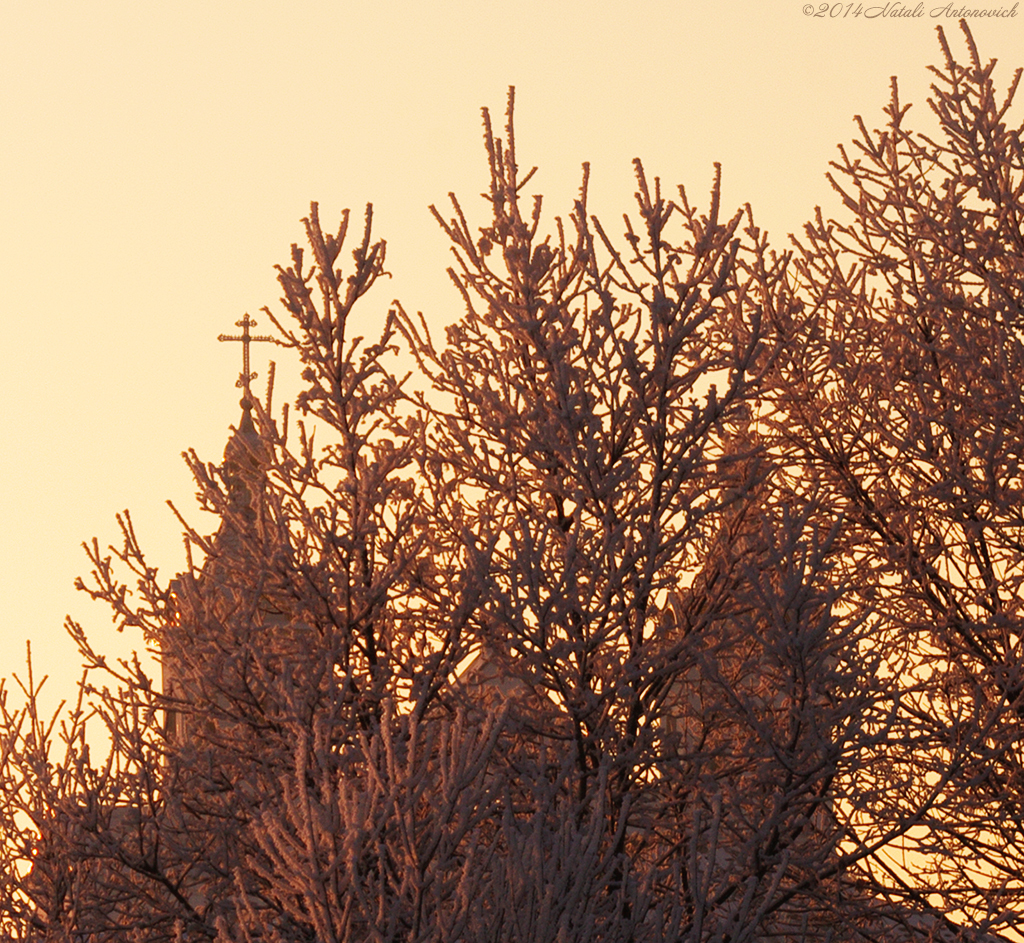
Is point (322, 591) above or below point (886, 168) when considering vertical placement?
below

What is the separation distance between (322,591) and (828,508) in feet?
13.6

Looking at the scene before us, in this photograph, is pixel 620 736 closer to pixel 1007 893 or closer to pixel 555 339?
pixel 555 339

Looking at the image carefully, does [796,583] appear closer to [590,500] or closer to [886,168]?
[590,500]

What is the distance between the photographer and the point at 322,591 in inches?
349

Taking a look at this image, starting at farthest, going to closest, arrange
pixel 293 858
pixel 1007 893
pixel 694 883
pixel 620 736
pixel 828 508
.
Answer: pixel 828 508
pixel 1007 893
pixel 620 736
pixel 694 883
pixel 293 858

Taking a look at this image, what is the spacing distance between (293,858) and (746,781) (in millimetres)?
3375

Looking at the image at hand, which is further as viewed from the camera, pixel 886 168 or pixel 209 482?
pixel 886 168

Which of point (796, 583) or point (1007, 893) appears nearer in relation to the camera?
point (796, 583)

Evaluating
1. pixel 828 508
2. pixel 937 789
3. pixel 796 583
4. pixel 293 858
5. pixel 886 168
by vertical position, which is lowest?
pixel 293 858

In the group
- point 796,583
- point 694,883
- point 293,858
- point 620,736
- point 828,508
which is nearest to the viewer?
point 293,858

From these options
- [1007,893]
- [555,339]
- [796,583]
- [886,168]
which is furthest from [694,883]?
[886,168]

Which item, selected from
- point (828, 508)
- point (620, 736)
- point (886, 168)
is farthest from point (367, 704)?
point (886, 168)

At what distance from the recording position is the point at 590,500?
29.7 feet

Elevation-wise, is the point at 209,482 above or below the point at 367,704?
above
